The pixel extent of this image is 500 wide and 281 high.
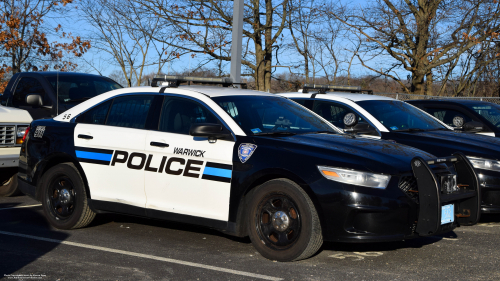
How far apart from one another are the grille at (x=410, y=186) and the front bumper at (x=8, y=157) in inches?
236

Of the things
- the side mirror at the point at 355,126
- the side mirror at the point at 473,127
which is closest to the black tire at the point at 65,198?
the side mirror at the point at 355,126

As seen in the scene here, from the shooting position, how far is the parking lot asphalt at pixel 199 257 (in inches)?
193

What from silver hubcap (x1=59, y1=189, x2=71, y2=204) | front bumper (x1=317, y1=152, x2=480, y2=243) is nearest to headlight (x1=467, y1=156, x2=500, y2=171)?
front bumper (x1=317, y1=152, x2=480, y2=243)

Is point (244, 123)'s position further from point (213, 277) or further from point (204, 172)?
point (213, 277)

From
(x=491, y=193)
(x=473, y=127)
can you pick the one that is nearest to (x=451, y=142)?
(x=491, y=193)

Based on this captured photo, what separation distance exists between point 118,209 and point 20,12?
19.2m

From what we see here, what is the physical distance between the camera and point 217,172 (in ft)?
18.6

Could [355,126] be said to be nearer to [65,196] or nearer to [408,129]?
[408,129]

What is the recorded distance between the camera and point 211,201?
570 cm

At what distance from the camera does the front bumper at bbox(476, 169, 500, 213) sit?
22.8 ft

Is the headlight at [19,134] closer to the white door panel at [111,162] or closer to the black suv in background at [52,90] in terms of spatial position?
the black suv in background at [52,90]

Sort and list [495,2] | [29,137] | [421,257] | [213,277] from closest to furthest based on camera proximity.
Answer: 1. [213,277]
2. [421,257]
3. [29,137]
4. [495,2]

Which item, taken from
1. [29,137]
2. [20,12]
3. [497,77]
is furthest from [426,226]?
[497,77]

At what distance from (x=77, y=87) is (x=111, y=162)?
5.09 m
